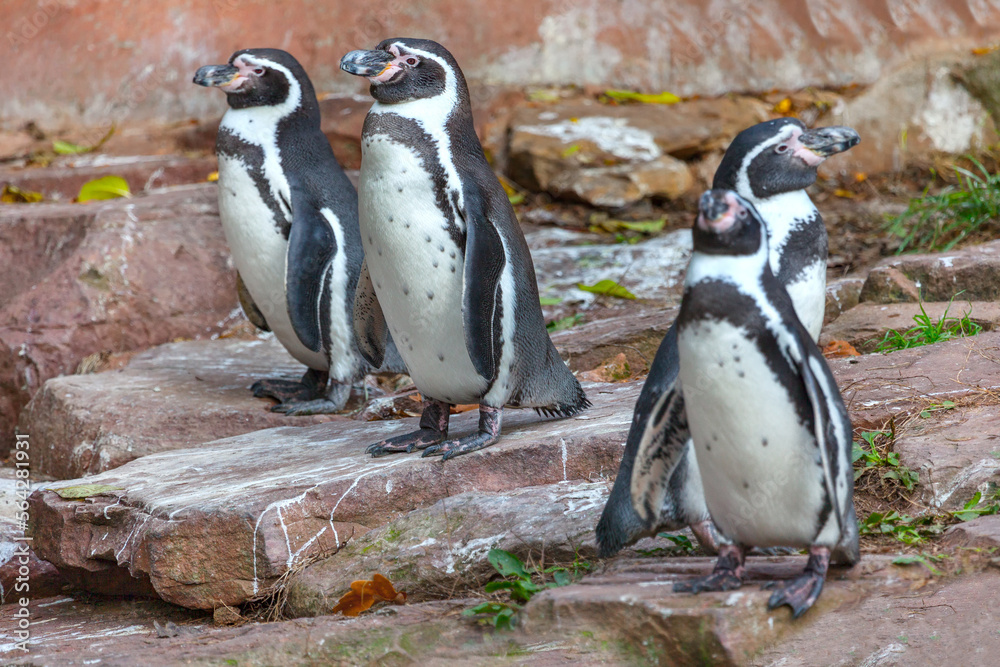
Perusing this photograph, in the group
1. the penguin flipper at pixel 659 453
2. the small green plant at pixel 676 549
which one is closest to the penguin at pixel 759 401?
the penguin flipper at pixel 659 453

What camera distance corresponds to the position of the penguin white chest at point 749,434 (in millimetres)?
2139

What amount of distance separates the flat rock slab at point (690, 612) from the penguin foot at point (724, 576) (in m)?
0.02

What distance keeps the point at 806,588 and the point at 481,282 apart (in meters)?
1.35

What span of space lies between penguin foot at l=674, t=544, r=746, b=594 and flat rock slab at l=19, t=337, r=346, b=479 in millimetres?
2419

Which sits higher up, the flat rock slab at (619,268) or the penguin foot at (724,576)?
the penguin foot at (724,576)

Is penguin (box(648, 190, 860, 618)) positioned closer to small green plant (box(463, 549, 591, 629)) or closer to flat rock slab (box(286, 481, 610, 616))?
small green plant (box(463, 549, 591, 629))

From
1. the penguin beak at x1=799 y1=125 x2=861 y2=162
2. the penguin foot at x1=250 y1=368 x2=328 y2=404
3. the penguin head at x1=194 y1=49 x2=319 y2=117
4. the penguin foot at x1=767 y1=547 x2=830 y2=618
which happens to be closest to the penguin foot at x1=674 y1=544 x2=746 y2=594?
the penguin foot at x1=767 y1=547 x2=830 y2=618

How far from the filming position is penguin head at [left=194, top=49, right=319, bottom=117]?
4.26m

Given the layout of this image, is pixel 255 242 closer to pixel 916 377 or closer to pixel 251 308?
pixel 251 308

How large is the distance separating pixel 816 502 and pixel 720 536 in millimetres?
242

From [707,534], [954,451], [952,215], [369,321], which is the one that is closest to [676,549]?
[707,534]

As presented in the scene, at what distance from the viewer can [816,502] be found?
218cm

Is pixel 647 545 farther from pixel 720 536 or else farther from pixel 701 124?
pixel 701 124

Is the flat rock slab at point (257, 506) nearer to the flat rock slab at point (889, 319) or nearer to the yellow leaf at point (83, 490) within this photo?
the yellow leaf at point (83, 490)
